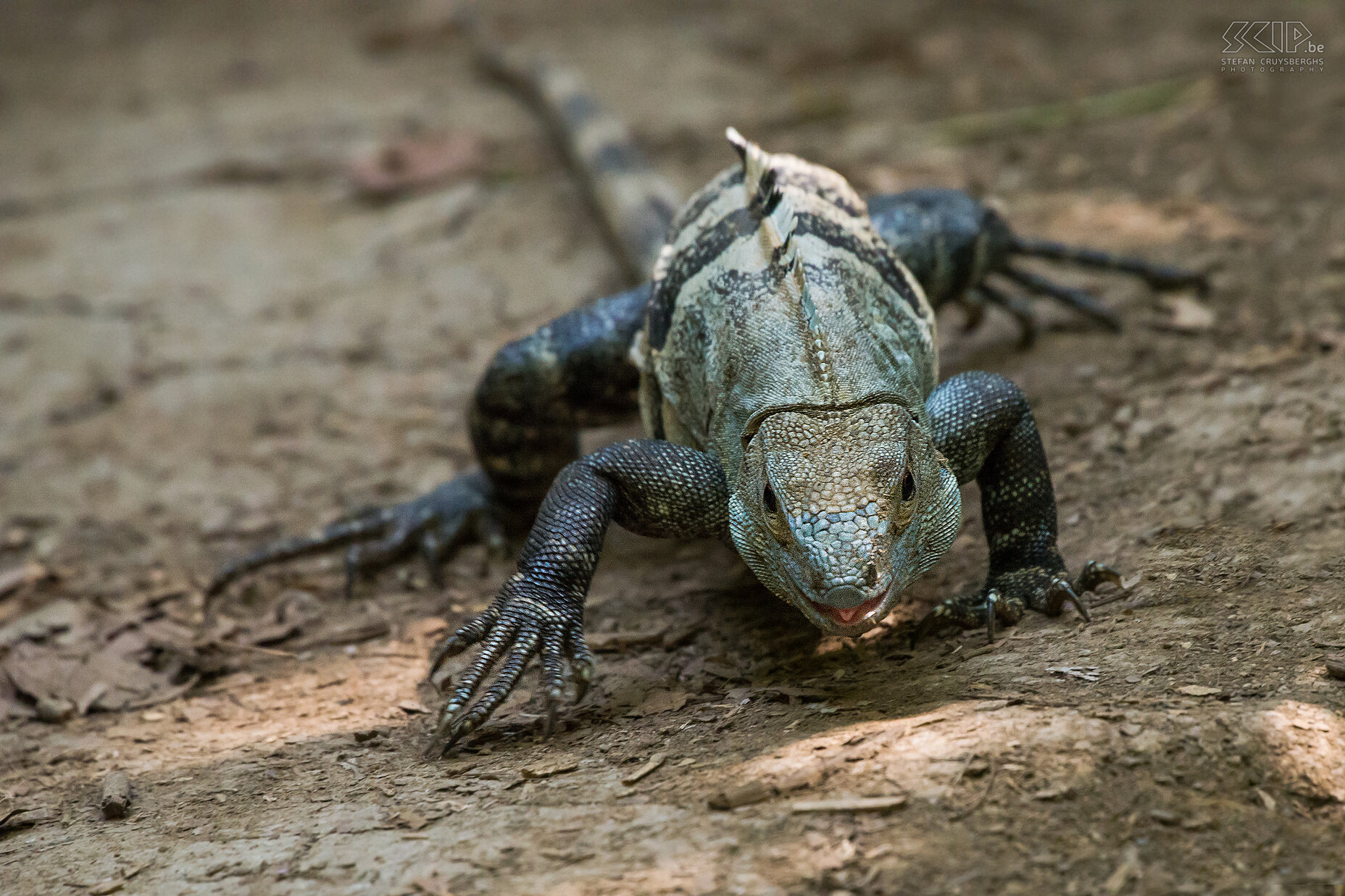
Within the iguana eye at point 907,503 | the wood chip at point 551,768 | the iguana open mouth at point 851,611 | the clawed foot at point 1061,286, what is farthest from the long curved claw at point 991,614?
the clawed foot at point 1061,286

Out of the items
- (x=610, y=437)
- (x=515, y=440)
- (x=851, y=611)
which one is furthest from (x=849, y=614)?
(x=610, y=437)

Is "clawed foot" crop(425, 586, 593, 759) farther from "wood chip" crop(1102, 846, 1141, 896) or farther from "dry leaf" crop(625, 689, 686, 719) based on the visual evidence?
"wood chip" crop(1102, 846, 1141, 896)

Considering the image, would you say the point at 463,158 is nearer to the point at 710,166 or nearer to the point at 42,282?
the point at 710,166

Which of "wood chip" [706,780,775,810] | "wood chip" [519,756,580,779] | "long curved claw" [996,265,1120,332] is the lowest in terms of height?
"wood chip" [519,756,580,779]

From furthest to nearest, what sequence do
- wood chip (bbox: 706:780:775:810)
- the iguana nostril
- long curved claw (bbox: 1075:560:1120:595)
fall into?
long curved claw (bbox: 1075:560:1120:595)
the iguana nostril
wood chip (bbox: 706:780:775:810)

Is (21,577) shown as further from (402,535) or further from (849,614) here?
(849,614)

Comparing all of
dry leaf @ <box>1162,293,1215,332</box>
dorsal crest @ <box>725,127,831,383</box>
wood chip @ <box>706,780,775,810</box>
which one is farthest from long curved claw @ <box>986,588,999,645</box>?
dry leaf @ <box>1162,293,1215,332</box>

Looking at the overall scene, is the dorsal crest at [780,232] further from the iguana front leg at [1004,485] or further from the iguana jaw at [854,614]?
the iguana jaw at [854,614]
